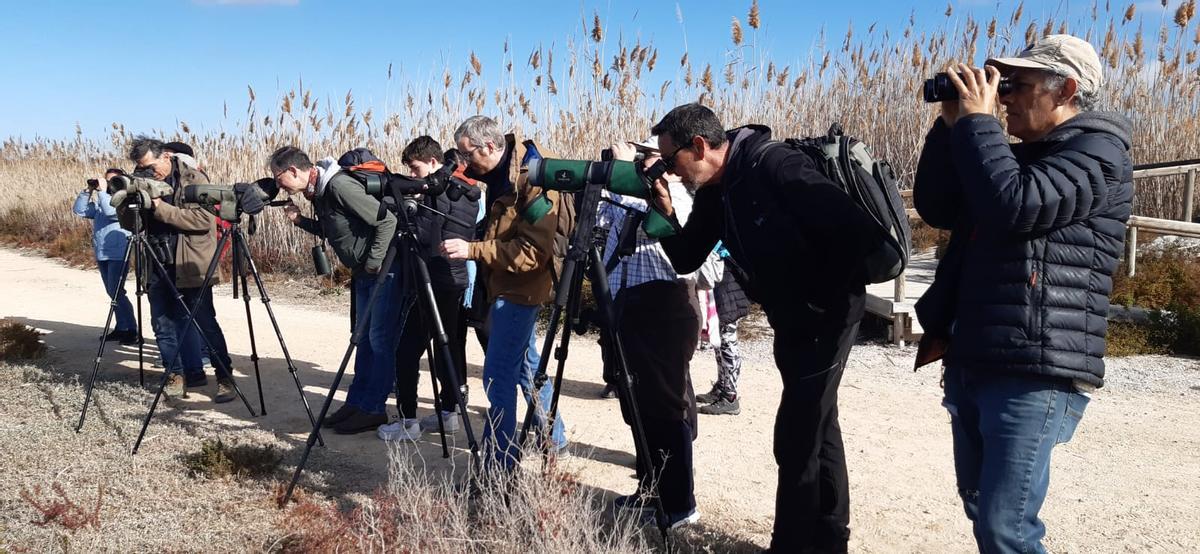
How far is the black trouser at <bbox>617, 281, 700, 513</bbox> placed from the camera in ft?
11.6

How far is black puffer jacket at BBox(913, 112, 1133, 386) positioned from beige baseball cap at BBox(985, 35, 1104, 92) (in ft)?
0.33

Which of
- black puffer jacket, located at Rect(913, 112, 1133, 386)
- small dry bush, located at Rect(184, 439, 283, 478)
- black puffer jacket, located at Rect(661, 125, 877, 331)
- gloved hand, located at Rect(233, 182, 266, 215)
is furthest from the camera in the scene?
gloved hand, located at Rect(233, 182, 266, 215)

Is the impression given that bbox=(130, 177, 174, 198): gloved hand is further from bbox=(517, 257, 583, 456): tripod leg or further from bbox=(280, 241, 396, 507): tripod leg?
bbox=(517, 257, 583, 456): tripod leg

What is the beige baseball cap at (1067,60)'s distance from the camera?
6.96ft

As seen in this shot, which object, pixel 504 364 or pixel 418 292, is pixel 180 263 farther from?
pixel 504 364

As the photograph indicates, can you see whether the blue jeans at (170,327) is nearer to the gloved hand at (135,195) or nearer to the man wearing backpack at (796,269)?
the gloved hand at (135,195)

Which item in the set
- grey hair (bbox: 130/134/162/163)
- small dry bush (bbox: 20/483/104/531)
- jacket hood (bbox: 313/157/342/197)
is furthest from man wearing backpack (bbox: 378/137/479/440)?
grey hair (bbox: 130/134/162/163)

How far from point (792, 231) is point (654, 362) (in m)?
1.12

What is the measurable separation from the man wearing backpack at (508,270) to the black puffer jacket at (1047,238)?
1944 mm

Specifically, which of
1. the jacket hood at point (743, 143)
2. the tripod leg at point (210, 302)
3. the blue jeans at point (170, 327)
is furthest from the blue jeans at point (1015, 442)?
the blue jeans at point (170, 327)

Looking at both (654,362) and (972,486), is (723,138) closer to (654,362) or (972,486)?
(654,362)

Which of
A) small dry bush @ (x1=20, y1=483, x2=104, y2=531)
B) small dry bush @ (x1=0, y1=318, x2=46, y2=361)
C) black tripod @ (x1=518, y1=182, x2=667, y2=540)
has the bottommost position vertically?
small dry bush @ (x1=20, y1=483, x2=104, y2=531)

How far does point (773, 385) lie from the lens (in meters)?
6.18

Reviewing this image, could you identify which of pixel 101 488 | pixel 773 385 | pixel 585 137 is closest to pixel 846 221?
pixel 101 488
